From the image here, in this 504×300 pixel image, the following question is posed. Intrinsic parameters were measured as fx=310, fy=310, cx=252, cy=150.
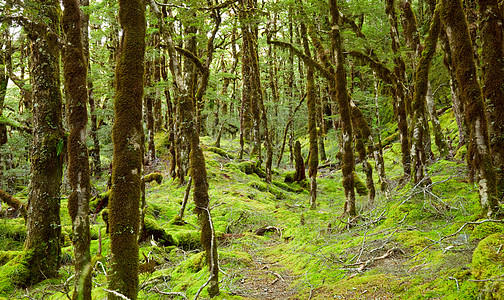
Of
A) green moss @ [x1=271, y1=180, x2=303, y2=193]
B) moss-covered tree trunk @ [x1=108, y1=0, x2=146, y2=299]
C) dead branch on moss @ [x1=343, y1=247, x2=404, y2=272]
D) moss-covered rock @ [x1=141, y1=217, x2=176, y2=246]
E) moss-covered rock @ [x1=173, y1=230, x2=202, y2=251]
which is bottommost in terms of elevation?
green moss @ [x1=271, y1=180, x2=303, y2=193]

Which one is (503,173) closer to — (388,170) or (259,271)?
(259,271)

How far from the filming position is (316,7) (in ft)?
32.9

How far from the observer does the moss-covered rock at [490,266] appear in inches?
99.8

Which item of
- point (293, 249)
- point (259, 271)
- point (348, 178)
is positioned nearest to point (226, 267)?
point (259, 271)

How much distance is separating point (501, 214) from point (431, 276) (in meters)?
1.33

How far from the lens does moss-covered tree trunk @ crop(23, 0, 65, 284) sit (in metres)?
6.29

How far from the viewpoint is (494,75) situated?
4617 mm

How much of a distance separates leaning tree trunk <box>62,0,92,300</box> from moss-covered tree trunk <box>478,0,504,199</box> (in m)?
5.71

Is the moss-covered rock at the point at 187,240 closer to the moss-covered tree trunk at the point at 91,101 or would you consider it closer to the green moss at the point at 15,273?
the green moss at the point at 15,273

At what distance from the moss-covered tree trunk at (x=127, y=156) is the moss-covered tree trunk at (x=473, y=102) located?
4.34 meters

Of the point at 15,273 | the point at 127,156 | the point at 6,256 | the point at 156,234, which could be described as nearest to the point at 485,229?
the point at 127,156

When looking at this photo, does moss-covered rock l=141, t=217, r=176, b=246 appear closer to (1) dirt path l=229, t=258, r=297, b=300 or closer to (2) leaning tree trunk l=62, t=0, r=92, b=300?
(1) dirt path l=229, t=258, r=297, b=300

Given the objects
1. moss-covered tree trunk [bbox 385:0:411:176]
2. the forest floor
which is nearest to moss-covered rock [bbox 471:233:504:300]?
the forest floor

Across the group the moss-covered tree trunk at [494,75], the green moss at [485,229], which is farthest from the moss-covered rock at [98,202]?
the moss-covered tree trunk at [494,75]
